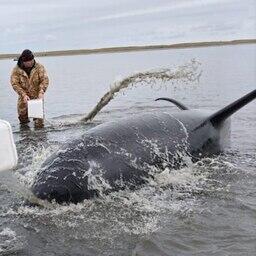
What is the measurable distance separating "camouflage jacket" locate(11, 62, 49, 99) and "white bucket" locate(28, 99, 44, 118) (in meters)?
0.82

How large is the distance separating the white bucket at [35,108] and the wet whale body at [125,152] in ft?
19.6

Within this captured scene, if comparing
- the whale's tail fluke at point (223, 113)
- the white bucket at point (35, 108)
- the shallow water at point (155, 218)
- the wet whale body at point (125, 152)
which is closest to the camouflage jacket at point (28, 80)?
the white bucket at point (35, 108)

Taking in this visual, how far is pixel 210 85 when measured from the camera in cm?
3195

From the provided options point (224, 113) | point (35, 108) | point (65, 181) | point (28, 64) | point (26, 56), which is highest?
point (26, 56)

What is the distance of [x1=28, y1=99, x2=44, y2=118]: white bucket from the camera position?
15.1m

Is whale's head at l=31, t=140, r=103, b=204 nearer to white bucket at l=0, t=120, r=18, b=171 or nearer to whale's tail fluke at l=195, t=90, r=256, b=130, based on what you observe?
white bucket at l=0, t=120, r=18, b=171

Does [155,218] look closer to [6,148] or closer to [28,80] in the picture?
[6,148]

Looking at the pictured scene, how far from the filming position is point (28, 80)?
52.5ft

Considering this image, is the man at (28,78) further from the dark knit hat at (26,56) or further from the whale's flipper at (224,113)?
the whale's flipper at (224,113)

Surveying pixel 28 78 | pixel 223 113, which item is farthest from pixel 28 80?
pixel 223 113

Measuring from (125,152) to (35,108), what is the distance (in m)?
7.66

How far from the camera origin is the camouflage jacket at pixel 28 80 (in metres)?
16.0

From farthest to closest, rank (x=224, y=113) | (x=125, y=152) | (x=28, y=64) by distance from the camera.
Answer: (x=28, y=64) → (x=224, y=113) → (x=125, y=152)

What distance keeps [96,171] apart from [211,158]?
3285 millimetres
